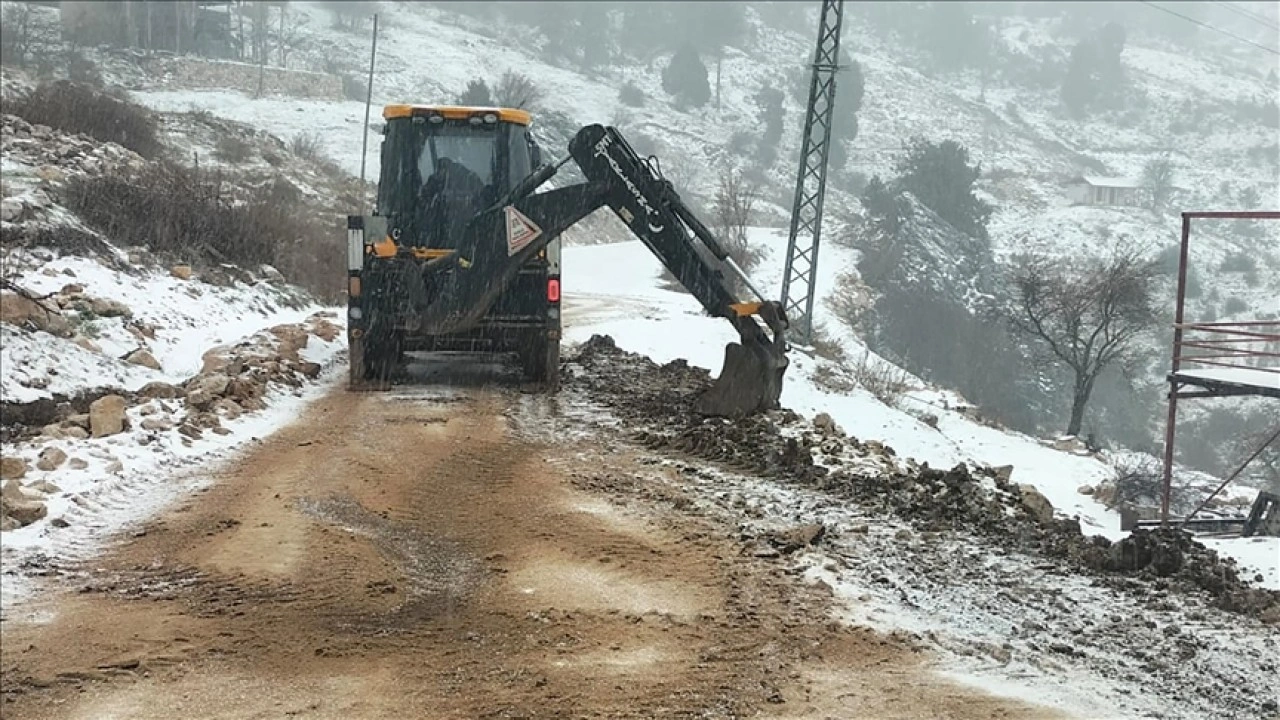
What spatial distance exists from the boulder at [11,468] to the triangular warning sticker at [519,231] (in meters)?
5.19

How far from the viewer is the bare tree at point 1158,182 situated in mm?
70250

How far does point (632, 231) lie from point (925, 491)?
420 cm

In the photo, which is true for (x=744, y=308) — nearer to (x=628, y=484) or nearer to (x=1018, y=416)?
(x=628, y=484)

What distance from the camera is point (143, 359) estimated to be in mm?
10352

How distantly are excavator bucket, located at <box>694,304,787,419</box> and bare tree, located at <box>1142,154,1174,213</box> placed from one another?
66710mm

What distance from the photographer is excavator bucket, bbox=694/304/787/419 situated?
978 cm

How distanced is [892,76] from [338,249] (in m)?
88.1

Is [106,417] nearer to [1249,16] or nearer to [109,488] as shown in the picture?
[109,488]

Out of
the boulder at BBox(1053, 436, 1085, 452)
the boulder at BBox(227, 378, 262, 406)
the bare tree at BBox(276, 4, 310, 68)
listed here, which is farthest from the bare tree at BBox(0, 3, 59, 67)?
the boulder at BBox(227, 378, 262, 406)

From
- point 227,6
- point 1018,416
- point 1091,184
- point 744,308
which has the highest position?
point 227,6

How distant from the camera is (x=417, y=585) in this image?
5.37m

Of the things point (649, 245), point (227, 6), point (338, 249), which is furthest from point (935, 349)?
point (227, 6)

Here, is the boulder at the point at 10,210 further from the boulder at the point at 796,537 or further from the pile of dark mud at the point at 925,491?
the boulder at the point at 796,537

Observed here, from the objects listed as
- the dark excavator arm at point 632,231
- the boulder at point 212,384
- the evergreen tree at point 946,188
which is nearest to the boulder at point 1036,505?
the dark excavator arm at point 632,231
